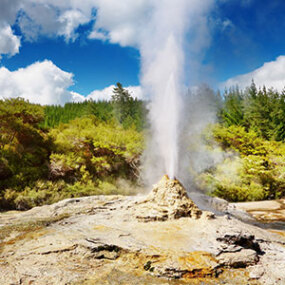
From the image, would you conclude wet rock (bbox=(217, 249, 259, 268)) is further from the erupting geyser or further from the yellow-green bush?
the yellow-green bush

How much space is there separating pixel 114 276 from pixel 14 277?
1.22m

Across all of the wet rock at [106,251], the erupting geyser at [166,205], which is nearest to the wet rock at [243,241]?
the erupting geyser at [166,205]

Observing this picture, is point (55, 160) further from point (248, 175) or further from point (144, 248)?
point (248, 175)

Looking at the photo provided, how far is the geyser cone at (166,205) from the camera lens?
4.36 m

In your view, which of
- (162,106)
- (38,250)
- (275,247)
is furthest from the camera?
(162,106)

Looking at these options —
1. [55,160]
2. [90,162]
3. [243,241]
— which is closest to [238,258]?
[243,241]

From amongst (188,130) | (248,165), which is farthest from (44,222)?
(248,165)

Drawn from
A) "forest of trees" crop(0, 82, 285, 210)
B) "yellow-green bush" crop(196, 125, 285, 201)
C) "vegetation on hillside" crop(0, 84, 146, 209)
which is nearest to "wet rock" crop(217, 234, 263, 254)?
"forest of trees" crop(0, 82, 285, 210)

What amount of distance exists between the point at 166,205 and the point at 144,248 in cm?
137

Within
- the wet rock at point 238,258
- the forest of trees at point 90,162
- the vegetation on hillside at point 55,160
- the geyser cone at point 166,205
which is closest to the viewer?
the wet rock at point 238,258

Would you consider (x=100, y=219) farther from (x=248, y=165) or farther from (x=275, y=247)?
(x=248, y=165)

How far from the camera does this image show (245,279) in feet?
9.79

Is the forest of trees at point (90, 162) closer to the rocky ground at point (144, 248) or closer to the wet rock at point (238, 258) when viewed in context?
the rocky ground at point (144, 248)

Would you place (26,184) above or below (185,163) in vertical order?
below
